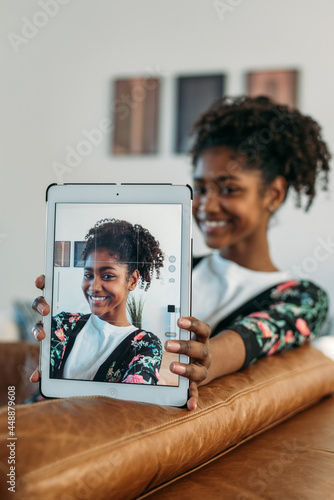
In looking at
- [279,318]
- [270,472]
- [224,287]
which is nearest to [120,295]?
[270,472]

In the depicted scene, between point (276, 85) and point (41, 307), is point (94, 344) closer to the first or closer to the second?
point (41, 307)

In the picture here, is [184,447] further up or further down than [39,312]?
further down

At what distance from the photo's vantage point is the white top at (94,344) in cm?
61

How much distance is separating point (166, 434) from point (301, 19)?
211cm

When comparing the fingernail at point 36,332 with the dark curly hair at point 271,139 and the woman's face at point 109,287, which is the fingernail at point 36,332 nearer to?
the woman's face at point 109,287

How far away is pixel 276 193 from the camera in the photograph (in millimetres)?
1271

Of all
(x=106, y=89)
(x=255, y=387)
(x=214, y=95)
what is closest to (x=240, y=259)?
(x=255, y=387)

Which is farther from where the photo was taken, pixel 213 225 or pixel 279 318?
pixel 213 225

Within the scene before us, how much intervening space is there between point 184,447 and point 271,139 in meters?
0.89

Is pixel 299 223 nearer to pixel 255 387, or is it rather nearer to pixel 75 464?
pixel 255 387

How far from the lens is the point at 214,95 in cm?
235

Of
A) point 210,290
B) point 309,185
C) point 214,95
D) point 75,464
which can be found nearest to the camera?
point 75,464

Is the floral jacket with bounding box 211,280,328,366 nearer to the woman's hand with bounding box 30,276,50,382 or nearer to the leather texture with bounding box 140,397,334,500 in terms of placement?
the leather texture with bounding box 140,397,334,500

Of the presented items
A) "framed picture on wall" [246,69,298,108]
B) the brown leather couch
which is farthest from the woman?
"framed picture on wall" [246,69,298,108]
